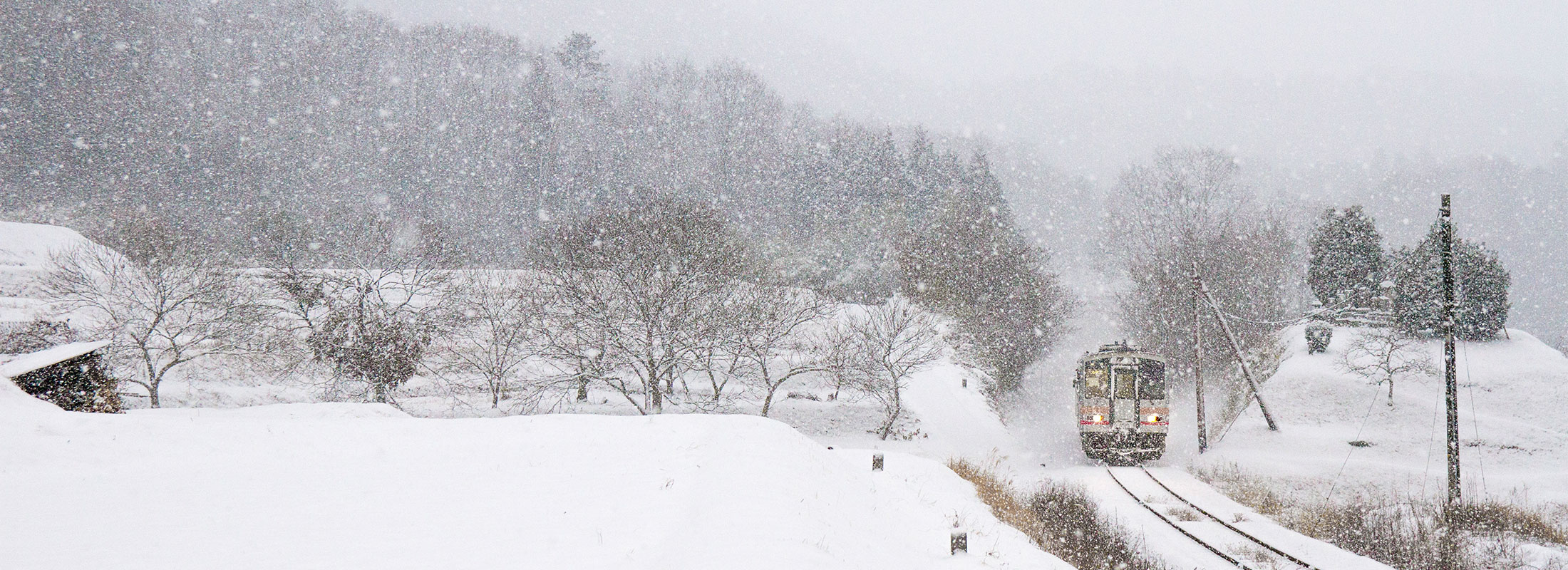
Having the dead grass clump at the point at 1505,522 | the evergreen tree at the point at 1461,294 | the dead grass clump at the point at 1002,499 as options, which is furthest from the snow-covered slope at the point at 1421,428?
the dead grass clump at the point at 1002,499

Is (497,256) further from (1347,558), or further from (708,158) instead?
(1347,558)

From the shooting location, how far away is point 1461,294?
89.4 feet

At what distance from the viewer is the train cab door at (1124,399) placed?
19.8 meters

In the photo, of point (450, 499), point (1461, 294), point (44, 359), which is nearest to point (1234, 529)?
point (450, 499)

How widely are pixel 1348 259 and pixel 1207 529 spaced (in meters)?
28.0

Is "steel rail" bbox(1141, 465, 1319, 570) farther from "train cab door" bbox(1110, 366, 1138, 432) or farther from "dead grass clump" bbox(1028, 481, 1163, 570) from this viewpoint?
"dead grass clump" bbox(1028, 481, 1163, 570)

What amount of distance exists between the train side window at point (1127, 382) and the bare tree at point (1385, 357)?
11.9m

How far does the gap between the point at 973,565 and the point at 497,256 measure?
41296 millimetres

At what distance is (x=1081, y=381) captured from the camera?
68.2ft

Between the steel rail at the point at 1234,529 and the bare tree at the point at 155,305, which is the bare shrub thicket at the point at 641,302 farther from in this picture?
the steel rail at the point at 1234,529

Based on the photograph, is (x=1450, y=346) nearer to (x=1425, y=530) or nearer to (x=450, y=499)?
(x=1425, y=530)

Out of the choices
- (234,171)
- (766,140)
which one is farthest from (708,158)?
(234,171)

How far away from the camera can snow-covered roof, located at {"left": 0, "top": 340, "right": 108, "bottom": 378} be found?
9.78 m

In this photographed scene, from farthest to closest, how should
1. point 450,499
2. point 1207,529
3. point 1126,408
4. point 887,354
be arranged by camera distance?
point 887,354 < point 1126,408 < point 1207,529 < point 450,499
